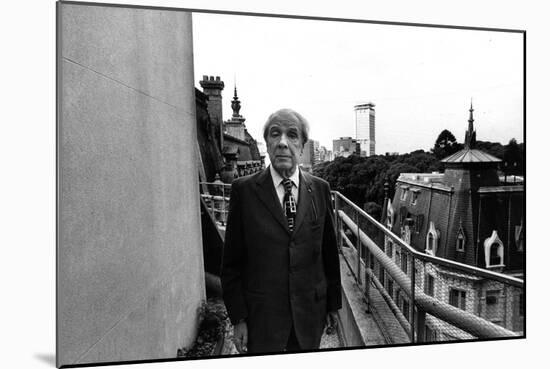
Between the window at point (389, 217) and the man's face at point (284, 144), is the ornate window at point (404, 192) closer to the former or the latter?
the window at point (389, 217)

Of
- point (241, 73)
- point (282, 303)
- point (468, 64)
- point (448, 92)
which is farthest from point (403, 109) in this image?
point (282, 303)

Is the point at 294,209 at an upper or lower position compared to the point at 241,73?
lower

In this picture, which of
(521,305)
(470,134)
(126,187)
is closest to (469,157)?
(470,134)

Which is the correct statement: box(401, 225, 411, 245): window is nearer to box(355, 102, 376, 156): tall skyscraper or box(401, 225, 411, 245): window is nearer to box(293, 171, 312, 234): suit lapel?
box(355, 102, 376, 156): tall skyscraper

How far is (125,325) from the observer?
221cm

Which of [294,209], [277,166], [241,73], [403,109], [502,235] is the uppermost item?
[241,73]

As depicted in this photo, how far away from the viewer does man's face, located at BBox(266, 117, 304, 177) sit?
7.75ft

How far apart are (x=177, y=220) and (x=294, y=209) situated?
0.71 m

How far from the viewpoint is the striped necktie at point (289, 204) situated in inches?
93.5

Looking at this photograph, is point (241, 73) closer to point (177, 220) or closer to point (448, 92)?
point (177, 220)

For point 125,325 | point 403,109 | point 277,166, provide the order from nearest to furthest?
1. point 125,325
2. point 277,166
3. point 403,109

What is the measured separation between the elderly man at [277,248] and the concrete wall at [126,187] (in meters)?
0.26

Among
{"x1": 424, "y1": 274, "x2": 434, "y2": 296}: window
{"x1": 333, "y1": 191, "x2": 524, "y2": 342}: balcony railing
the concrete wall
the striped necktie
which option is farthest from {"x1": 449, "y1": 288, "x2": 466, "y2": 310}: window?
the concrete wall

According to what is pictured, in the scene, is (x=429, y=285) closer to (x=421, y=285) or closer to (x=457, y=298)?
(x=421, y=285)
